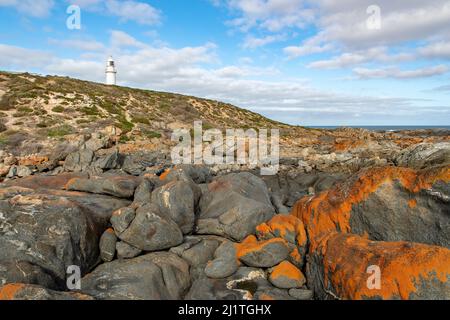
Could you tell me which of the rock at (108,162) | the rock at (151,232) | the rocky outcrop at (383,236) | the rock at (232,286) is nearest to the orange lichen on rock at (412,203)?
the rocky outcrop at (383,236)

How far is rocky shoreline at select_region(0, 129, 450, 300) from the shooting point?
284 inches

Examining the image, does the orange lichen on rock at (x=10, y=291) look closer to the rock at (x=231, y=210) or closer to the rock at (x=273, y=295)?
the rock at (x=273, y=295)

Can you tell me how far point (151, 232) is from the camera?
1066 centimetres

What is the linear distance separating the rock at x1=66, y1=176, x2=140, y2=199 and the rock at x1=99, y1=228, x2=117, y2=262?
295cm

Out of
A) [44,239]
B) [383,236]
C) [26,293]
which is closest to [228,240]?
[383,236]

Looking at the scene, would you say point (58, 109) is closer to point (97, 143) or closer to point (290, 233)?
point (97, 143)

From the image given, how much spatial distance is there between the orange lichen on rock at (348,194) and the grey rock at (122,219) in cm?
598

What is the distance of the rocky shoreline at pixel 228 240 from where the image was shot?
7.20 m

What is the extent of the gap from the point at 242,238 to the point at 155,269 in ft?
11.9

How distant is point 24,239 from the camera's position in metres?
9.30

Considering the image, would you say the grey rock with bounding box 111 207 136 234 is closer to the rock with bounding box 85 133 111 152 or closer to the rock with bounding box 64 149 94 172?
the rock with bounding box 64 149 94 172

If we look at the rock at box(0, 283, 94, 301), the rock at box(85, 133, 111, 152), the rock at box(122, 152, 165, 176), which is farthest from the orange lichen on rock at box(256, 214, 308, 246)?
the rock at box(85, 133, 111, 152)
